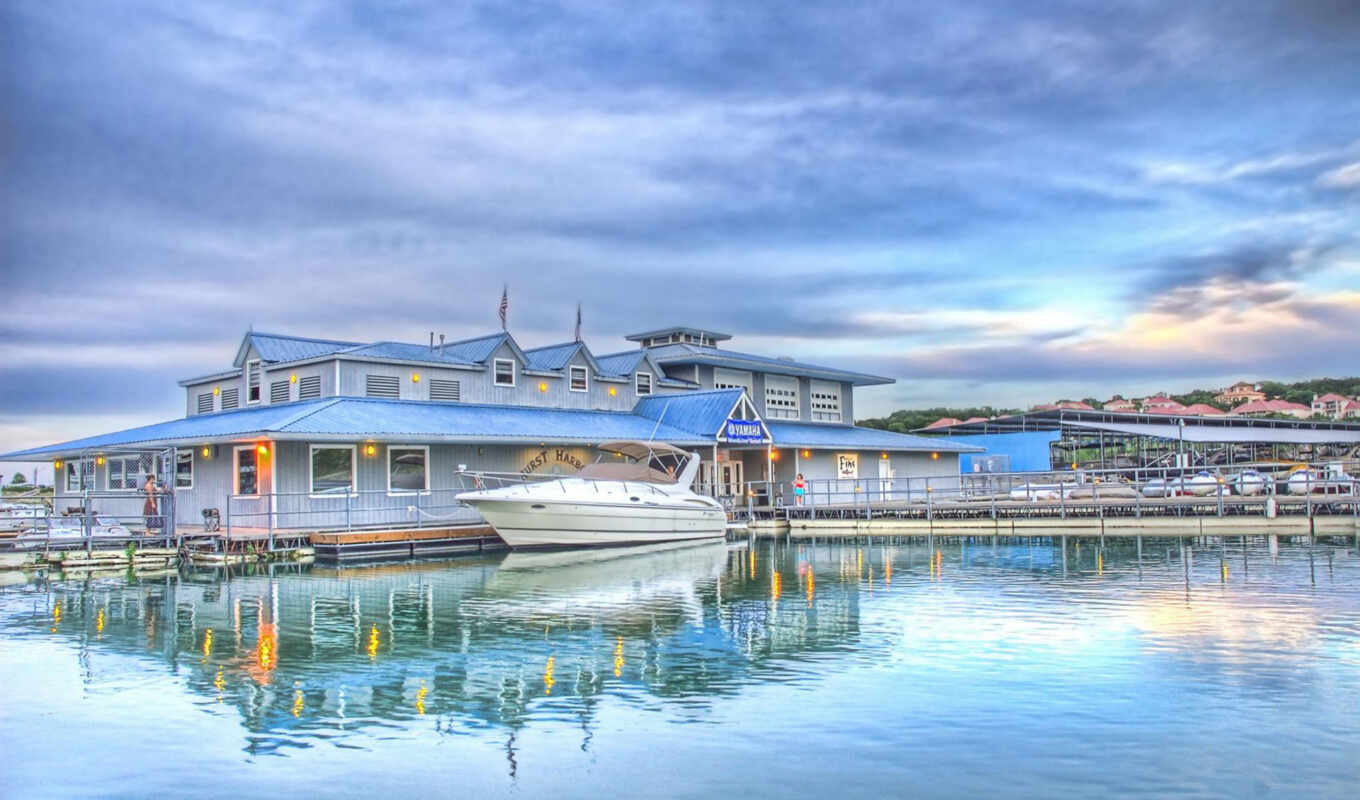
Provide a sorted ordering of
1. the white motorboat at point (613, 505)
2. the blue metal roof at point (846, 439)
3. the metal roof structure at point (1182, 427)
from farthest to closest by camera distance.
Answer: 1. the metal roof structure at point (1182, 427)
2. the blue metal roof at point (846, 439)
3. the white motorboat at point (613, 505)

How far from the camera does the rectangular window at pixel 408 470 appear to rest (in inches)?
1252

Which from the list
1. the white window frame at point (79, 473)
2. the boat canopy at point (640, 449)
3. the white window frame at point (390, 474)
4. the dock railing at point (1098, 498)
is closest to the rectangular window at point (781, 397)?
the dock railing at point (1098, 498)

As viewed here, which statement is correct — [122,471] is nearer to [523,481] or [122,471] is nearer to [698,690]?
[523,481]

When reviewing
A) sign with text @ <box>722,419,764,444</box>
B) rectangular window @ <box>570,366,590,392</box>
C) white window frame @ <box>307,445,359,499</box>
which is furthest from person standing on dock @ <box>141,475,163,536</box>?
sign with text @ <box>722,419,764,444</box>

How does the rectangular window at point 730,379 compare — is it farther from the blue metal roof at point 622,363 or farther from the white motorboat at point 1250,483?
the white motorboat at point 1250,483

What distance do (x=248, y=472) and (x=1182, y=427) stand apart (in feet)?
138

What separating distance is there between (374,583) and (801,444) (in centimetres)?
2297

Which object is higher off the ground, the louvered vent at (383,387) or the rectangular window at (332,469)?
the louvered vent at (383,387)

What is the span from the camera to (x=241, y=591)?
22797 mm

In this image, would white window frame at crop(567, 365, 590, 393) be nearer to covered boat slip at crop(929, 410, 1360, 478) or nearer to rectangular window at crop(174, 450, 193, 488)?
rectangular window at crop(174, 450, 193, 488)

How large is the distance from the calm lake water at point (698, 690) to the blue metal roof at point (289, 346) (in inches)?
602

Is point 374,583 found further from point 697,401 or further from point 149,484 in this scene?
point 697,401

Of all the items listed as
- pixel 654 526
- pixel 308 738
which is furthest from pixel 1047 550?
pixel 308 738

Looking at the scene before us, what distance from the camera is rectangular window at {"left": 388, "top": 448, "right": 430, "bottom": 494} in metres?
31.8
